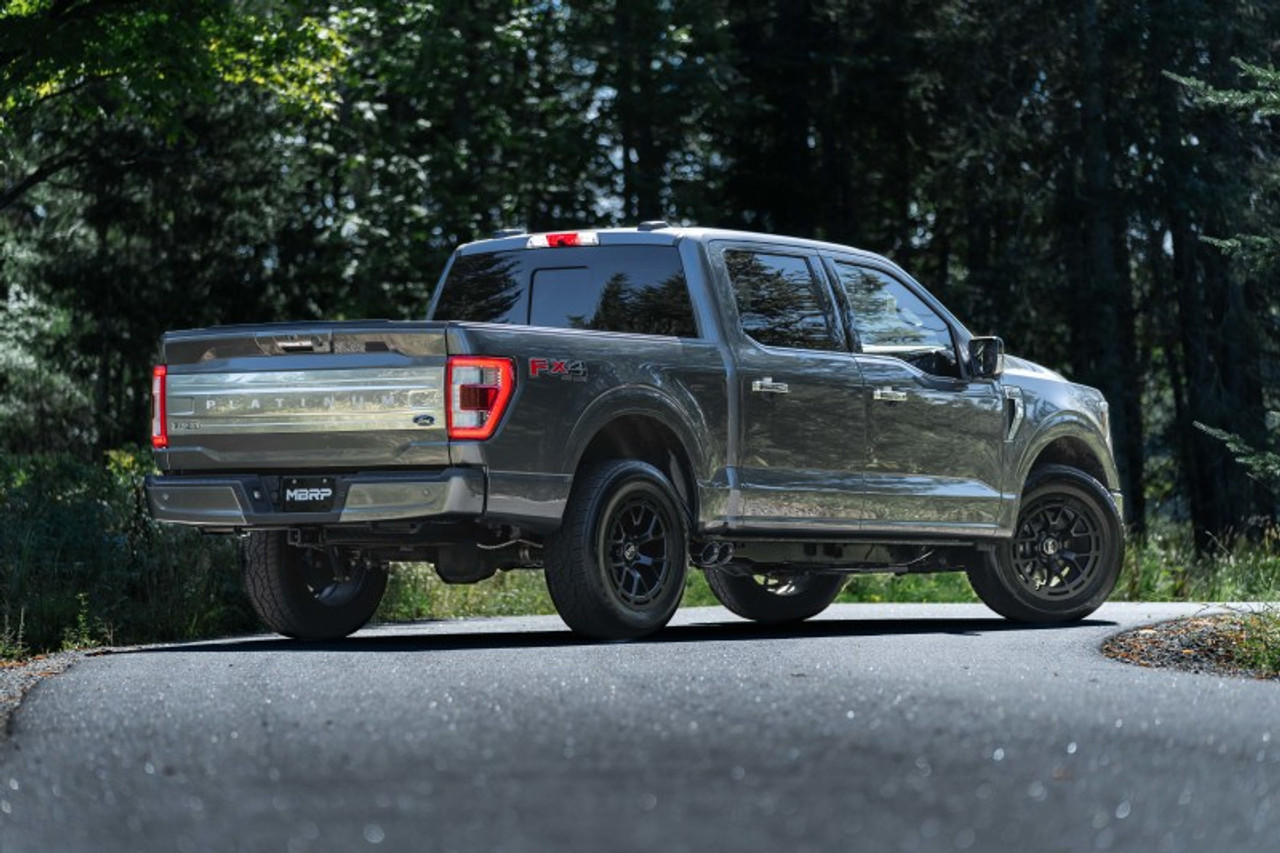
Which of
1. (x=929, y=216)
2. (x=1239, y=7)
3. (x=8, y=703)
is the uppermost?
(x=1239, y=7)

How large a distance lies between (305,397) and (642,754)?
469 cm

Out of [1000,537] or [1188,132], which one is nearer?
[1000,537]

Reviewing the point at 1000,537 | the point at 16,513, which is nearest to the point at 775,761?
the point at 1000,537

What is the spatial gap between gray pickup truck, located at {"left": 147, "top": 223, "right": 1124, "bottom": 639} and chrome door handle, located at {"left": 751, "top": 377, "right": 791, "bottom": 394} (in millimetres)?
13

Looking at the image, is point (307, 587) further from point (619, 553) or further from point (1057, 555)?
point (1057, 555)

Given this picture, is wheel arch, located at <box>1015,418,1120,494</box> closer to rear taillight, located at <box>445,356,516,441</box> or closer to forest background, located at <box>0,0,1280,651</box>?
rear taillight, located at <box>445,356,516,441</box>

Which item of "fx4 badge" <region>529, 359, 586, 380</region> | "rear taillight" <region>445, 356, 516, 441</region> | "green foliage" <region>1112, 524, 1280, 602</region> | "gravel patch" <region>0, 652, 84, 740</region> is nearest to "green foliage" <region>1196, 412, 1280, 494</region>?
"fx4 badge" <region>529, 359, 586, 380</region>

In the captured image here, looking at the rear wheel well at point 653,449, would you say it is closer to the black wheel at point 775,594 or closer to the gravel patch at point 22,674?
the black wheel at point 775,594

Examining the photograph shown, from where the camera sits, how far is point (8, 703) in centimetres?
878

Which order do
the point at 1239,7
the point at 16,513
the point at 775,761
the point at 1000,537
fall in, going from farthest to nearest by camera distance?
1. the point at 1239,7
2. the point at 16,513
3. the point at 1000,537
4. the point at 775,761

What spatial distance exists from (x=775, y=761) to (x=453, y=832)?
1373mm

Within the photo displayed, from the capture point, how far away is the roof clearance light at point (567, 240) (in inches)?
478

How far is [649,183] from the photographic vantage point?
3528 centimetres

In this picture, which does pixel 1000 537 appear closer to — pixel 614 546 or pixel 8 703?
pixel 614 546
